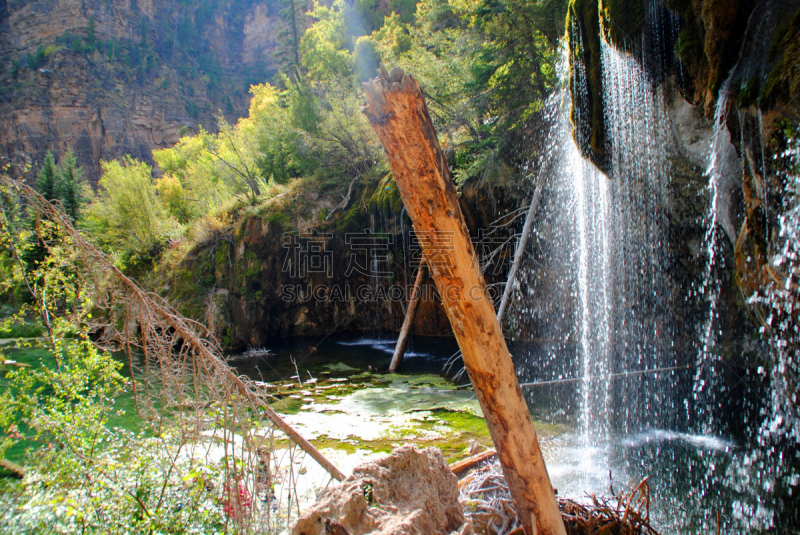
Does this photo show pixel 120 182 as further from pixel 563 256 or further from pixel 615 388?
pixel 615 388

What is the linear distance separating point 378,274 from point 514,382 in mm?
12614

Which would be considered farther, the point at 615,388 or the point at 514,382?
the point at 615,388

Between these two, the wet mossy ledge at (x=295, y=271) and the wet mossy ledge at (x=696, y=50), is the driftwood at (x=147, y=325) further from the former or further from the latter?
the wet mossy ledge at (x=295, y=271)

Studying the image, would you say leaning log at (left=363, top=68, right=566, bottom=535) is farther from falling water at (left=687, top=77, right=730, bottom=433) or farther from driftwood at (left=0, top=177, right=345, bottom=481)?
falling water at (left=687, top=77, right=730, bottom=433)

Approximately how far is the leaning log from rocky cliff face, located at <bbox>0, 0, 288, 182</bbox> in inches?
1728

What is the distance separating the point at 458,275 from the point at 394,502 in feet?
4.39

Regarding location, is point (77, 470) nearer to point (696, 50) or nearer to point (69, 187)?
point (696, 50)

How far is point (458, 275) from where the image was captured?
2291 mm

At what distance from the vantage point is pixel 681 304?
7969 mm

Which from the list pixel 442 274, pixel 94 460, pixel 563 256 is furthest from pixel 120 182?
pixel 442 274

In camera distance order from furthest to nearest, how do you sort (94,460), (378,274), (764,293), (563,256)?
(378,274)
(563,256)
(764,293)
(94,460)

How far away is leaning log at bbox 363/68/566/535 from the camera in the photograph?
6.96 feet

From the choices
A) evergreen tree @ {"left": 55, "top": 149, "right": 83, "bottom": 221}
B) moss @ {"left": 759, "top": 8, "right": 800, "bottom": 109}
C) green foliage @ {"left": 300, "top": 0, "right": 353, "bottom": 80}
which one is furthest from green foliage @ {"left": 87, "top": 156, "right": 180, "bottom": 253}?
moss @ {"left": 759, "top": 8, "right": 800, "bottom": 109}

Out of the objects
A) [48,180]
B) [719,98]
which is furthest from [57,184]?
[719,98]
